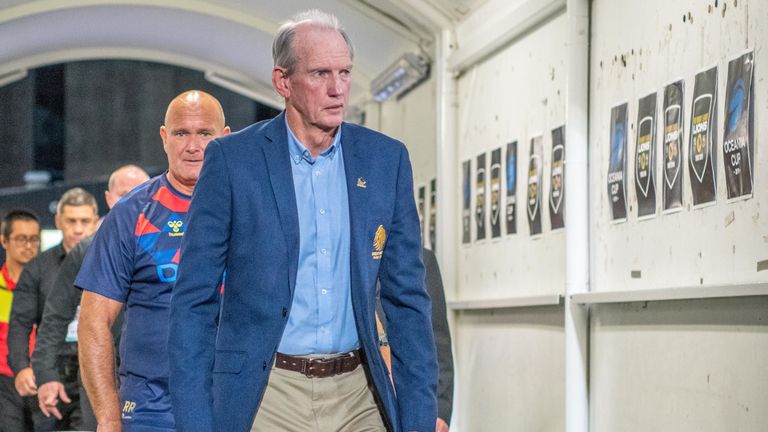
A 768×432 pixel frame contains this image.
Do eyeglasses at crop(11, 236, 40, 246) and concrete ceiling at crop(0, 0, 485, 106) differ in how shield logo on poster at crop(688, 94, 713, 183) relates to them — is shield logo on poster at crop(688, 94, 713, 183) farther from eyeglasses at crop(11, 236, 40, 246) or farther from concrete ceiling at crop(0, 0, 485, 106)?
eyeglasses at crop(11, 236, 40, 246)

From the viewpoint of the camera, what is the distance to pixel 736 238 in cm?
538

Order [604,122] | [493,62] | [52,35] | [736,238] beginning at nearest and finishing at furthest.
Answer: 1. [736,238]
2. [604,122]
3. [493,62]
4. [52,35]

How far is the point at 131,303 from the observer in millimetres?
4824

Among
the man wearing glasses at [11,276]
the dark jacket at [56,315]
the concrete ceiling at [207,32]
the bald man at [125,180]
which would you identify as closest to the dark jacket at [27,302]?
the man wearing glasses at [11,276]

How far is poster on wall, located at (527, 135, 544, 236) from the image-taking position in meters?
8.15

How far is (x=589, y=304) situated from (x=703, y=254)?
4.99ft

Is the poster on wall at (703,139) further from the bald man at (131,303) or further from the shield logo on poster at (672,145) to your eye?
the bald man at (131,303)

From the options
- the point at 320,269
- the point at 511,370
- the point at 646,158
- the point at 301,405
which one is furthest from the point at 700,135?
the point at 511,370

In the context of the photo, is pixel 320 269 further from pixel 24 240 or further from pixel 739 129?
pixel 24 240

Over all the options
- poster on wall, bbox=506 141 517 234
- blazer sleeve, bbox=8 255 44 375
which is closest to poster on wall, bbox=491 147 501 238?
poster on wall, bbox=506 141 517 234

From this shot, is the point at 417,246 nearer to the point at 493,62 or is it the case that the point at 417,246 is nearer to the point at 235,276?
the point at 235,276

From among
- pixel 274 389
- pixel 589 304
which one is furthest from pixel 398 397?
pixel 589 304

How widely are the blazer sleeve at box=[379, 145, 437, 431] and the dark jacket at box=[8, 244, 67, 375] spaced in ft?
17.4

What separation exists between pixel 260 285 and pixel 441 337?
3.08 metres
